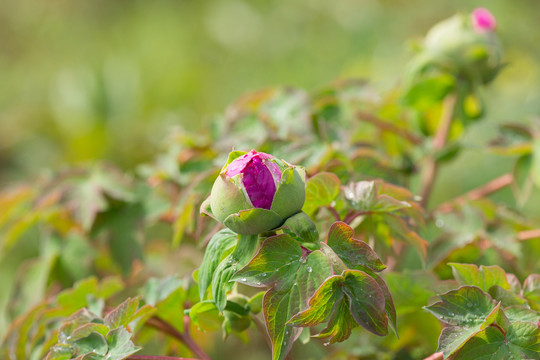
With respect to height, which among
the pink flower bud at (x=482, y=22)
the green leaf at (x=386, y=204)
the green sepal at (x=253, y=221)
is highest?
the pink flower bud at (x=482, y=22)

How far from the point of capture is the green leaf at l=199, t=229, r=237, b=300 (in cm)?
60

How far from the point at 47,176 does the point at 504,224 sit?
2.49ft

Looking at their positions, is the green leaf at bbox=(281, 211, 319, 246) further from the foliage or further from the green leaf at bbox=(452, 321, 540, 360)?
the green leaf at bbox=(452, 321, 540, 360)

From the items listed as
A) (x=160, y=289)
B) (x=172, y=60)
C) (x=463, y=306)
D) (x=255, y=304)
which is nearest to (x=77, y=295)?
(x=160, y=289)

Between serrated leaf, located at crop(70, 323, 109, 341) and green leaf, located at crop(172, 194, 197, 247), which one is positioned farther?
green leaf, located at crop(172, 194, 197, 247)

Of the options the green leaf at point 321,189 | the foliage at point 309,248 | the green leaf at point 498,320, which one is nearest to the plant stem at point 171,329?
the foliage at point 309,248

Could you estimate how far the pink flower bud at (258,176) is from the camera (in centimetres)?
56

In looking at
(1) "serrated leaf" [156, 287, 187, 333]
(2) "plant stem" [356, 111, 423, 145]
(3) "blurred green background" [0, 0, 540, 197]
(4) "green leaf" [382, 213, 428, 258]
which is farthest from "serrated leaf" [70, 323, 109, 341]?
(3) "blurred green background" [0, 0, 540, 197]

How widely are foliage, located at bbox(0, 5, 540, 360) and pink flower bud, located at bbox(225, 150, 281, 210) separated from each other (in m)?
0.02

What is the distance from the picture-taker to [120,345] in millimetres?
598

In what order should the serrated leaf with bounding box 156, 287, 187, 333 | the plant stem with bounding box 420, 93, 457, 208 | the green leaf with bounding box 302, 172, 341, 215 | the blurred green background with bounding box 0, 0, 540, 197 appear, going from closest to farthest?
1. the green leaf with bounding box 302, 172, 341, 215
2. the serrated leaf with bounding box 156, 287, 187, 333
3. the plant stem with bounding box 420, 93, 457, 208
4. the blurred green background with bounding box 0, 0, 540, 197

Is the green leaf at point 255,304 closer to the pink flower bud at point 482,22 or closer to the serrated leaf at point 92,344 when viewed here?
the serrated leaf at point 92,344

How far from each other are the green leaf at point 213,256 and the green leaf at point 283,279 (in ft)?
0.18

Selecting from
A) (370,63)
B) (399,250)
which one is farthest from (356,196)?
(370,63)
